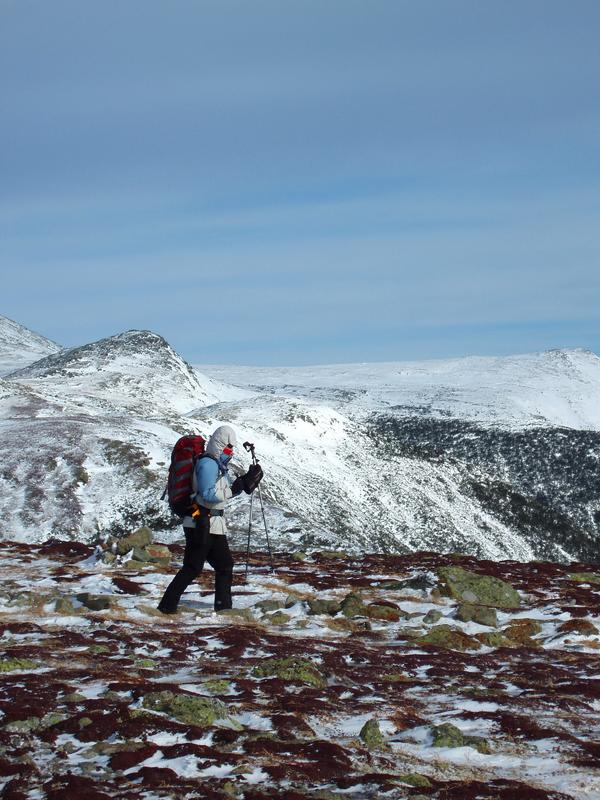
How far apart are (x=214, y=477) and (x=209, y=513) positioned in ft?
2.55

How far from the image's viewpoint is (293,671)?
12891 mm

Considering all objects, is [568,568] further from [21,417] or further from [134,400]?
[134,400]

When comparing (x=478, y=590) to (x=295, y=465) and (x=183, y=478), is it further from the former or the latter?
(x=295, y=465)

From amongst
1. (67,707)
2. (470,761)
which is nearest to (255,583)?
(67,707)

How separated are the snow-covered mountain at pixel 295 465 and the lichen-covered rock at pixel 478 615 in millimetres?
25747

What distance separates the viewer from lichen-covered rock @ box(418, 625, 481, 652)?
53.7ft

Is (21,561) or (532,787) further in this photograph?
(21,561)

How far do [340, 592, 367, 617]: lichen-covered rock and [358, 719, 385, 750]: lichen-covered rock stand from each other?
846cm

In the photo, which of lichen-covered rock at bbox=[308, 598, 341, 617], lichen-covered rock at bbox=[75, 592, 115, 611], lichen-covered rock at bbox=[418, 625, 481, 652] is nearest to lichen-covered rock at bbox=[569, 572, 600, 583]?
lichen-covered rock at bbox=[308, 598, 341, 617]

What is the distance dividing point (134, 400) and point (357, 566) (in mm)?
86237

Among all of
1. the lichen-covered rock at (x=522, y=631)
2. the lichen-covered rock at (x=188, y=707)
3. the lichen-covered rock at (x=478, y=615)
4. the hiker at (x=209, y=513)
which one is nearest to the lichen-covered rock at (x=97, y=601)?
the hiker at (x=209, y=513)

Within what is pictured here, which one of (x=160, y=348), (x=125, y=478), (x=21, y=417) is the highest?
(x=160, y=348)

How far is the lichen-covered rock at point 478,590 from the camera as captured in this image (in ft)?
67.6

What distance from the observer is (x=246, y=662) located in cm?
1405
